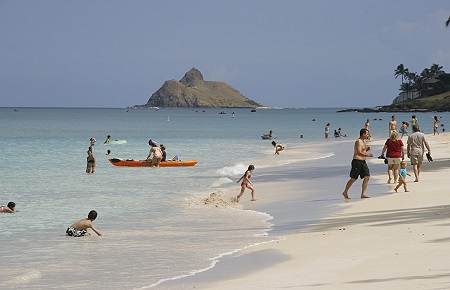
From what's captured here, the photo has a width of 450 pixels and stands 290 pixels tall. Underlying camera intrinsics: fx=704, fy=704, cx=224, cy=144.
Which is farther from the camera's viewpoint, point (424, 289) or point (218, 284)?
point (218, 284)

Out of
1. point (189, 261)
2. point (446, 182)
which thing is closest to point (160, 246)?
point (189, 261)

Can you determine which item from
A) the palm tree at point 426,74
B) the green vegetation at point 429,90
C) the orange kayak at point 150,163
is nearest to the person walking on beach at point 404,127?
the orange kayak at point 150,163

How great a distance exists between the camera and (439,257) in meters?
10.5

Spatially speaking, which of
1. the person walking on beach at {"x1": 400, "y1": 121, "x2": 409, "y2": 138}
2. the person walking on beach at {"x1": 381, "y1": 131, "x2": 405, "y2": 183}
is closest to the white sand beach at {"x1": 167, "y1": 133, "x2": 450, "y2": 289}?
the person walking on beach at {"x1": 381, "y1": 131, "x2": 405, "y2": 183}

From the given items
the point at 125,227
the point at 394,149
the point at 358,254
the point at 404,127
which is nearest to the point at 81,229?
the point at 125,227

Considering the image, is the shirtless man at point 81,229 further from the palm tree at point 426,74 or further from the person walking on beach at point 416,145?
the palm tree at point 426,74

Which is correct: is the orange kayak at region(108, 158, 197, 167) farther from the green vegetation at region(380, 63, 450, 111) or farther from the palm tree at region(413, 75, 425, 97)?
the palm tree at region(413, 75, 425, 97)

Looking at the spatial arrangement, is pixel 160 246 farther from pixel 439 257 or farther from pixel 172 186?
pixel 172 186

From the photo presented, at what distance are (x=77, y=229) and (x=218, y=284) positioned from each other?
6.37 metres

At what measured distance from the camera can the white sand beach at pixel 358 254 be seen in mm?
9711

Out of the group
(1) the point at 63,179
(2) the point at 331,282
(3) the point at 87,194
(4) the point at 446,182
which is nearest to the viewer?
(2) the point at 331,282

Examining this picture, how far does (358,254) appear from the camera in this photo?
1156 centimetres

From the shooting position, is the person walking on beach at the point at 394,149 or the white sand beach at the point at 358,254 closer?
the white sand beach at the point at 358,254

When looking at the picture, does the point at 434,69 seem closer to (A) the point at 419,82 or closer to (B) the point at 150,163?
(A) the point at 419,82
